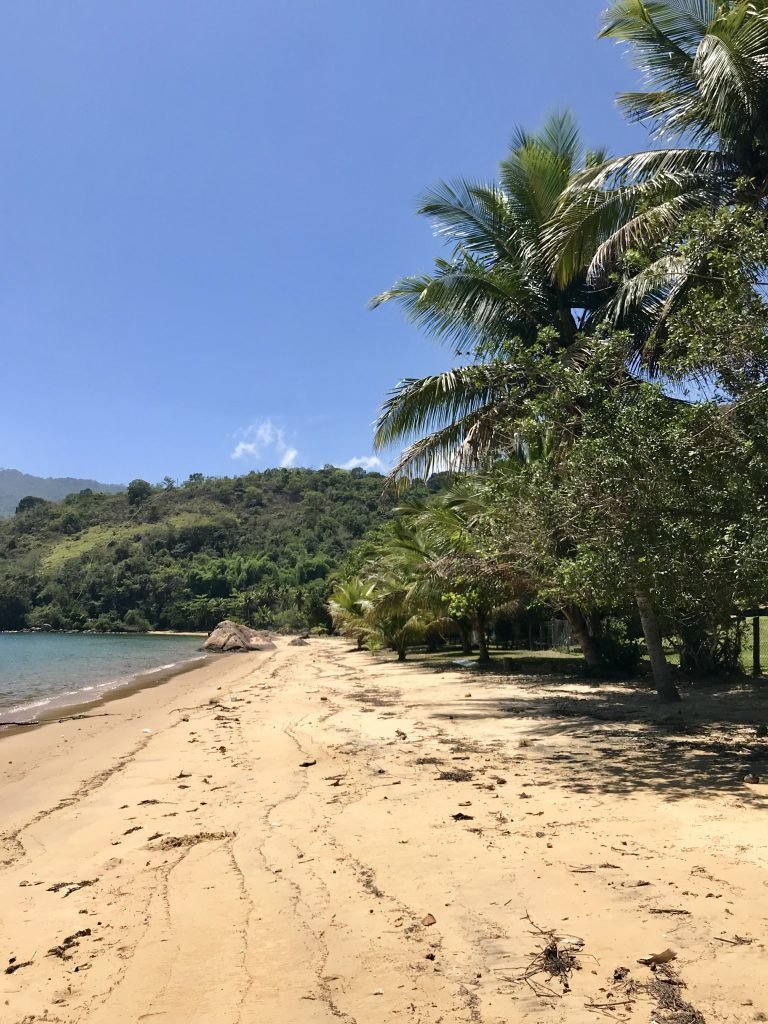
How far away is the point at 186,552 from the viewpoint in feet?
381

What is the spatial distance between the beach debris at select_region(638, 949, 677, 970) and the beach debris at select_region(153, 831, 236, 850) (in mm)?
3284

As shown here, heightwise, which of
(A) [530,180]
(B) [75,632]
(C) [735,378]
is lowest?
(B) [75,632]

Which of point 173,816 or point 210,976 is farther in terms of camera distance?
point 173,816

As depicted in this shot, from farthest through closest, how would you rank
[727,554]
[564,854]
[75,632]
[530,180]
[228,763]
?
[75,632] → [530,180] → [228,763] → [727,554] → [564,854]

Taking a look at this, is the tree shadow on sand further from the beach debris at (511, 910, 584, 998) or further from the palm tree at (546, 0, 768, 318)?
the palm tree at (546, 0, 768, 318)

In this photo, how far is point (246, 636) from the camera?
5128 centimetres

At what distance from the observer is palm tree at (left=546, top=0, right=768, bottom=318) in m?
7.80

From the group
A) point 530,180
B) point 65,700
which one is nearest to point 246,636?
point 65,700

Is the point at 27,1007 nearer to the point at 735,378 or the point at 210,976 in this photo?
the point at 210,976

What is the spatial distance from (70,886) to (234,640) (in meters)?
46.9

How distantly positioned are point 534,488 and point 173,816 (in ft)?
15.9

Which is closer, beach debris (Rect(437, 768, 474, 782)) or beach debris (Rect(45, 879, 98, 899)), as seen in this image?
beach debris (Rect(45, 879, 98, 899))

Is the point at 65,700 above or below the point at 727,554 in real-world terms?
below

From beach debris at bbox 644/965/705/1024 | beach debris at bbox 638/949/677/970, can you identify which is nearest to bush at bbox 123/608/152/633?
beach debris at bbox 638/949/677/970
